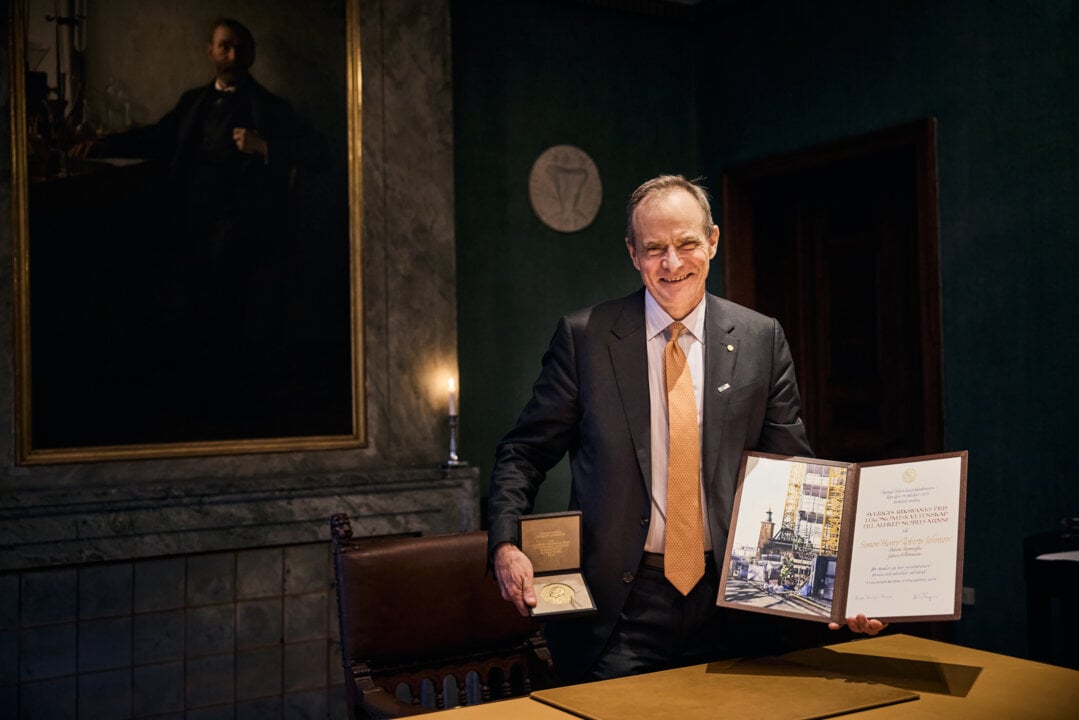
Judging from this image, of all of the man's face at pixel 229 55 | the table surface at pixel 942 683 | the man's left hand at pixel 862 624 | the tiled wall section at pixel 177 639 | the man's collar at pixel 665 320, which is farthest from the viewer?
the man's face at pixel 229 55

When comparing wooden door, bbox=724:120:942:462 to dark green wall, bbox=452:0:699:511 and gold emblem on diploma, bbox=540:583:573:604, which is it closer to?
dark green wall, bbox=452:0:699:511

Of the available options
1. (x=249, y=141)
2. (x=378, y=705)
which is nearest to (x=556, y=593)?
(x=378, y=705)

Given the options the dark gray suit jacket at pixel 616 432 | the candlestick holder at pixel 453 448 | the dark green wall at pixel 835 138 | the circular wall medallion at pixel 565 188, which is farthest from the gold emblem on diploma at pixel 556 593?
the circular wall medallion at pixel 565 188

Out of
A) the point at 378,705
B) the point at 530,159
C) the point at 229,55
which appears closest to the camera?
the point at 378,705

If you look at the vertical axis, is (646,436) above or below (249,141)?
below

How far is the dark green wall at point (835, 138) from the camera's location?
11.7ft

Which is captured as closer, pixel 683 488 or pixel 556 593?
pixel 556 593

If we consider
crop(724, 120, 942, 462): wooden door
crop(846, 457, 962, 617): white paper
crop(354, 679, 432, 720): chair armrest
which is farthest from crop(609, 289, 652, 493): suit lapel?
crop(724, 120, 942, 462): wooden door

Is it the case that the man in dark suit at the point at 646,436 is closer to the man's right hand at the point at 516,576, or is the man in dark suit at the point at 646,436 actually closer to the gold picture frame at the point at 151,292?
the man's right hand at the point at 516,576

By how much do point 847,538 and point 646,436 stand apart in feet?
1.24

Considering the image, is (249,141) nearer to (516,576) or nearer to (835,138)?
(835,138)

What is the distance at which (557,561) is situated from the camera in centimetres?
161

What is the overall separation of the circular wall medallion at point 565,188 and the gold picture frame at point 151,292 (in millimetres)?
1016

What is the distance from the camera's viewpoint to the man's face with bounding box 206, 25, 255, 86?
3717 millimetres
